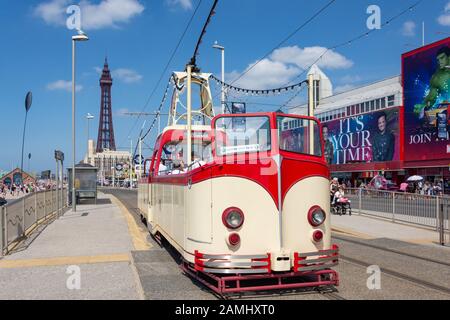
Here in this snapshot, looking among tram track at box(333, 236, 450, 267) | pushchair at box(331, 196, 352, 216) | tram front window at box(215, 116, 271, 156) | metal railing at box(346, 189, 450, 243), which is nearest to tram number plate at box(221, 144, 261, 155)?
tram front window at box(215, 116, 271, 156)

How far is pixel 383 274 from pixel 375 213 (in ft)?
36.5

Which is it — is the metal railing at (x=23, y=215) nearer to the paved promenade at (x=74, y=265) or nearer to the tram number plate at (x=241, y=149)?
the paved promenade at (x=74, y=265)

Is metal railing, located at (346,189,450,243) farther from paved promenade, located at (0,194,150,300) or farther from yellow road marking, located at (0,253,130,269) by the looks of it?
paved promenade, located at (0,194,150,300)

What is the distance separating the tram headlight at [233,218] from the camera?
20.9 feet

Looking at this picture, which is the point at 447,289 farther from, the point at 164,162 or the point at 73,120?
the point at 73,120

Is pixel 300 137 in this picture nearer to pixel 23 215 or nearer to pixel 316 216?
pixel 316 216

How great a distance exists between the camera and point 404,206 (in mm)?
16406

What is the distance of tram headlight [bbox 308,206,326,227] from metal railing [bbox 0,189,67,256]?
683 centimetres

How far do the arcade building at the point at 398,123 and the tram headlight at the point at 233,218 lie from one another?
31080 millimetres

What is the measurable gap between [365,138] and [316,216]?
173 ft

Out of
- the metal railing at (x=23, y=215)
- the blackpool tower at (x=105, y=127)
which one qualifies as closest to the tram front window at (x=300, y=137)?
the metal railing at (x=23, y=215)

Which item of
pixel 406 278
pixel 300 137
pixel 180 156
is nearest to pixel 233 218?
pixel 300 137

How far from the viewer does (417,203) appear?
15500 mm

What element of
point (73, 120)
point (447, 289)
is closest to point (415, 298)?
point (447, 289)
